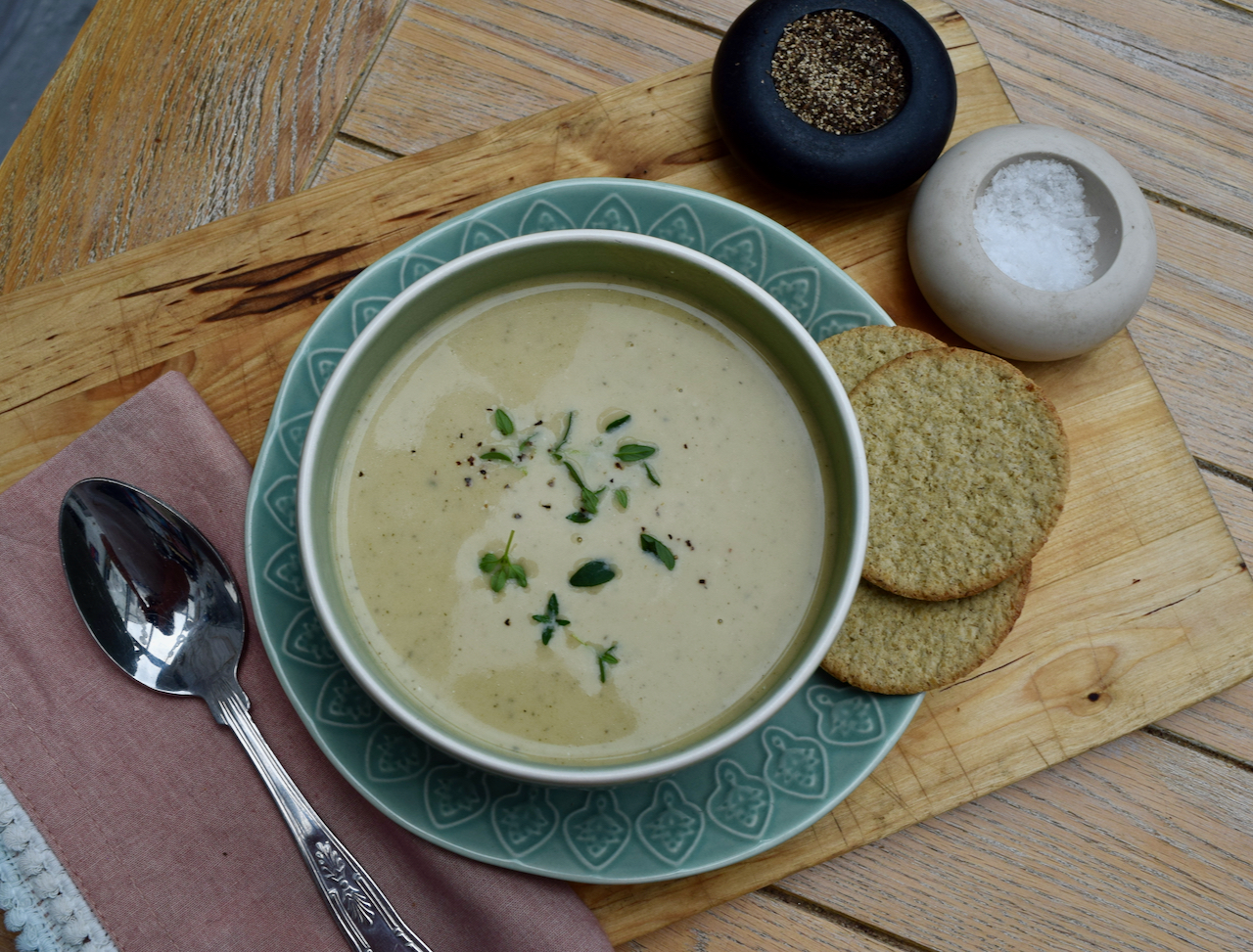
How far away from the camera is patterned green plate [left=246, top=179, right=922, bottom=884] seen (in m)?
1.47

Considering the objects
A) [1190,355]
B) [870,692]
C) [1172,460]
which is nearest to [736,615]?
[870,692]

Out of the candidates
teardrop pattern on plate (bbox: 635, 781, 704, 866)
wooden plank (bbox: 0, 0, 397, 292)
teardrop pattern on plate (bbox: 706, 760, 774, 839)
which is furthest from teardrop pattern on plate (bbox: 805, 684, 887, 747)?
wooden plank (bbox: 0, 0, 397, 292)

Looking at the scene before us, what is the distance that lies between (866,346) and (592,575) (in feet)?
2.21

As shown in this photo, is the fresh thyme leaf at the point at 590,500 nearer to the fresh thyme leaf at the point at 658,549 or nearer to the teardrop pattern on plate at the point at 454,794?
the fresh thyme leaf at the point at 658,549

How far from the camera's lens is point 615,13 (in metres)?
1.97

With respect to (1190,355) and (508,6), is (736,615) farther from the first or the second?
(508,6)

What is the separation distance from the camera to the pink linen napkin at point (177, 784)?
157 cm

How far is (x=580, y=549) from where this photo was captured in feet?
4.46

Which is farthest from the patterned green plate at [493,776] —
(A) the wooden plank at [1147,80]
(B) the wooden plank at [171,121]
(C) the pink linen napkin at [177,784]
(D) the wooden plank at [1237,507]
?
(A) the wooden plank at [1147,80]

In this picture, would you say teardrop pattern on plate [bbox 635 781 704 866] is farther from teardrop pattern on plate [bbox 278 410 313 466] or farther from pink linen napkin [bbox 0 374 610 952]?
teardrop pattern on plate [bbox 278 410 313 466]

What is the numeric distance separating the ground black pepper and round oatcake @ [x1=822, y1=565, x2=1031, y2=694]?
889 millimetres

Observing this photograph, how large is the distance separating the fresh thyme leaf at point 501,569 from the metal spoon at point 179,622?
57 centimetres

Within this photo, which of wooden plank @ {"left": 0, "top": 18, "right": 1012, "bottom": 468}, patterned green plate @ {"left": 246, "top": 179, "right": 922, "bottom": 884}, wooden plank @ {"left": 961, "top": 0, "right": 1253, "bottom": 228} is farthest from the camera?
wooden plank @ {"left": 961, "top": 0, "right": 1253, "bottom": 228}

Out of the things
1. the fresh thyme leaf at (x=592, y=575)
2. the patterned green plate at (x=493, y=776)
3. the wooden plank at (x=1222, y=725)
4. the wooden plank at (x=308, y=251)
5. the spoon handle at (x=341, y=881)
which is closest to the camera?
the fresh thyme leaf at (x=592, y=575)
